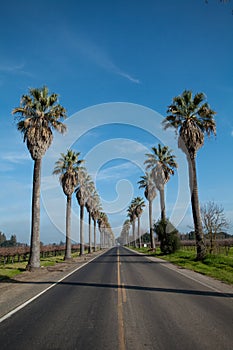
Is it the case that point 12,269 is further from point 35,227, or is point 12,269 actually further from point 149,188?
point 149,188

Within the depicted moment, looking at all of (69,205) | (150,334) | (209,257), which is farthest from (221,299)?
(69,205)

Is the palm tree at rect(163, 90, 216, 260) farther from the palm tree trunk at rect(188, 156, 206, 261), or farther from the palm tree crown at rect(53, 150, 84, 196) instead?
the palm tree crown at rect(53, 150, 84, 196)

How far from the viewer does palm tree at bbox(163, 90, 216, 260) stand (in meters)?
26.6

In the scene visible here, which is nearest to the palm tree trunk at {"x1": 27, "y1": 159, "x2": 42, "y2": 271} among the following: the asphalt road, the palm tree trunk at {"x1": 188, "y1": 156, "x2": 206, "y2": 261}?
the asphalt road

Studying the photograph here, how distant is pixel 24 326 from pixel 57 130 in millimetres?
21768

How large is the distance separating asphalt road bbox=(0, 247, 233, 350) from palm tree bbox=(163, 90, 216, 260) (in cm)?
1538

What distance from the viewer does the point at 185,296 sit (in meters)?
10.9

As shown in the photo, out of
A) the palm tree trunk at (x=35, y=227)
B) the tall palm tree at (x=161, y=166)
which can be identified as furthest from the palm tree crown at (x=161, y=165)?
the palm tree trunk at (x=35, y=227)

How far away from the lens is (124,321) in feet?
24.6

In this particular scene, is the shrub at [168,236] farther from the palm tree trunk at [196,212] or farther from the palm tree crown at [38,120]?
the palm tree crown at [38,120]

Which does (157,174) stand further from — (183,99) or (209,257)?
(209,257)

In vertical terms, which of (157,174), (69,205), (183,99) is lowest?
(69,205)

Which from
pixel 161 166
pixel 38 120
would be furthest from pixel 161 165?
pixel 38 120

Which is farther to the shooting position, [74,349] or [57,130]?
[57,130]
